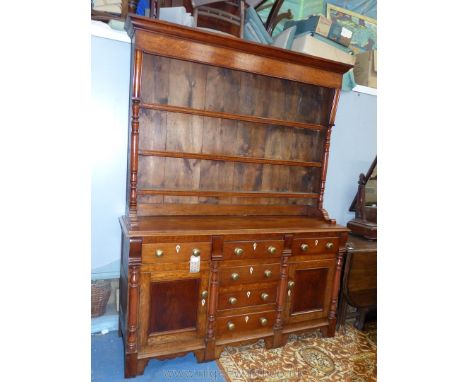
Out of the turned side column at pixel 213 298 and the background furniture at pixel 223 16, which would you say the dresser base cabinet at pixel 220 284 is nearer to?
the turned side column at pixel 213 298

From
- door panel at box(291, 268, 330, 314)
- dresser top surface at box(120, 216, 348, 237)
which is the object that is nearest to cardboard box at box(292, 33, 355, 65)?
dresser top surface at box(120, 216, 348, 237)

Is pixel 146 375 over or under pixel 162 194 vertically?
under

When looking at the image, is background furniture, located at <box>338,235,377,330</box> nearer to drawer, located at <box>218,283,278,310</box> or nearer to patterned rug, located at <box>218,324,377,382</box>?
patterned rug, located at <box>218,324,377,382</box>

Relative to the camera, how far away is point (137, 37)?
70.3 inches

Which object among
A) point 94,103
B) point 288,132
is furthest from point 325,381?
point 94,103

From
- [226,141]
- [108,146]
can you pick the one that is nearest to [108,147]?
[108,146]

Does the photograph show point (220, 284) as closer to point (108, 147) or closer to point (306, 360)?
point (306, 360)

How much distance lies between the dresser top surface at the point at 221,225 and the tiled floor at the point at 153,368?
2.80 feet

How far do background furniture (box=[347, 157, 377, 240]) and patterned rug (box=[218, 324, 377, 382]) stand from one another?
86 centimetres

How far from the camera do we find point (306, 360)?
2135 mm

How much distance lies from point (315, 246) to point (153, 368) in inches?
52.2

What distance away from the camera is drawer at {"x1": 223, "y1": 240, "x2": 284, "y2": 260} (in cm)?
196
